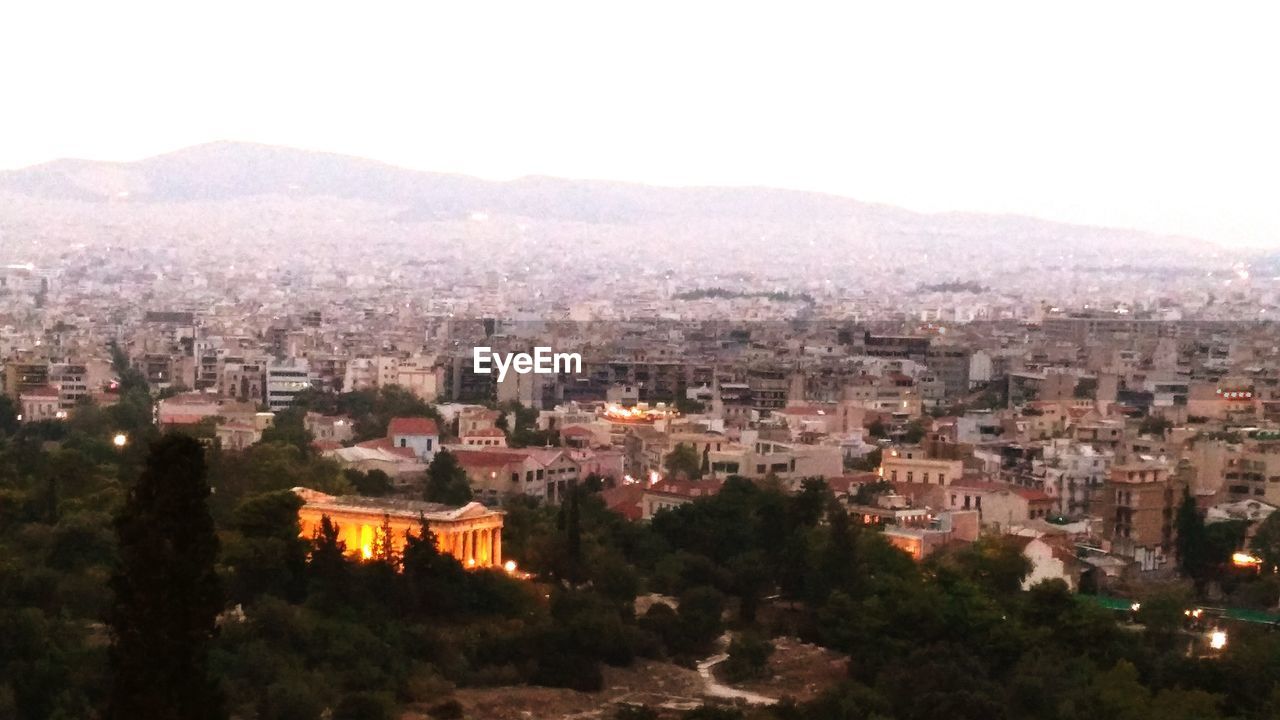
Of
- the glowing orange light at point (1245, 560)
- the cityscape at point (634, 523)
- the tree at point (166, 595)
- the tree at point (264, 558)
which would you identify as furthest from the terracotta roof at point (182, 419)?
the tree at point (166, 595)

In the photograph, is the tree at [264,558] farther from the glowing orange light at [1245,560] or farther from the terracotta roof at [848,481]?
the glowing orange light at [1245,560]

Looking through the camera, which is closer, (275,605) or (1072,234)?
(275,605)

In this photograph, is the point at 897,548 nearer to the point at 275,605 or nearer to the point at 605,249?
the point at 275,605

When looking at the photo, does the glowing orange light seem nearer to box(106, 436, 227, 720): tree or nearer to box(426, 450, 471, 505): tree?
box(426, 450, 471, 505): tree

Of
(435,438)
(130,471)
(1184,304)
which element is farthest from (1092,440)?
(1184,304)

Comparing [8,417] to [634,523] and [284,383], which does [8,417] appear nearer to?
[284,383]

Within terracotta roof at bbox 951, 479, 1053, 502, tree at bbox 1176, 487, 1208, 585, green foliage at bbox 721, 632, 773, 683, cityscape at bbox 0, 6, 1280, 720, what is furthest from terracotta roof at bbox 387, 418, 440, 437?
green foliage at bbox 721, 632, 773, 683

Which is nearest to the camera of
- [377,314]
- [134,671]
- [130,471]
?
[134,671]
